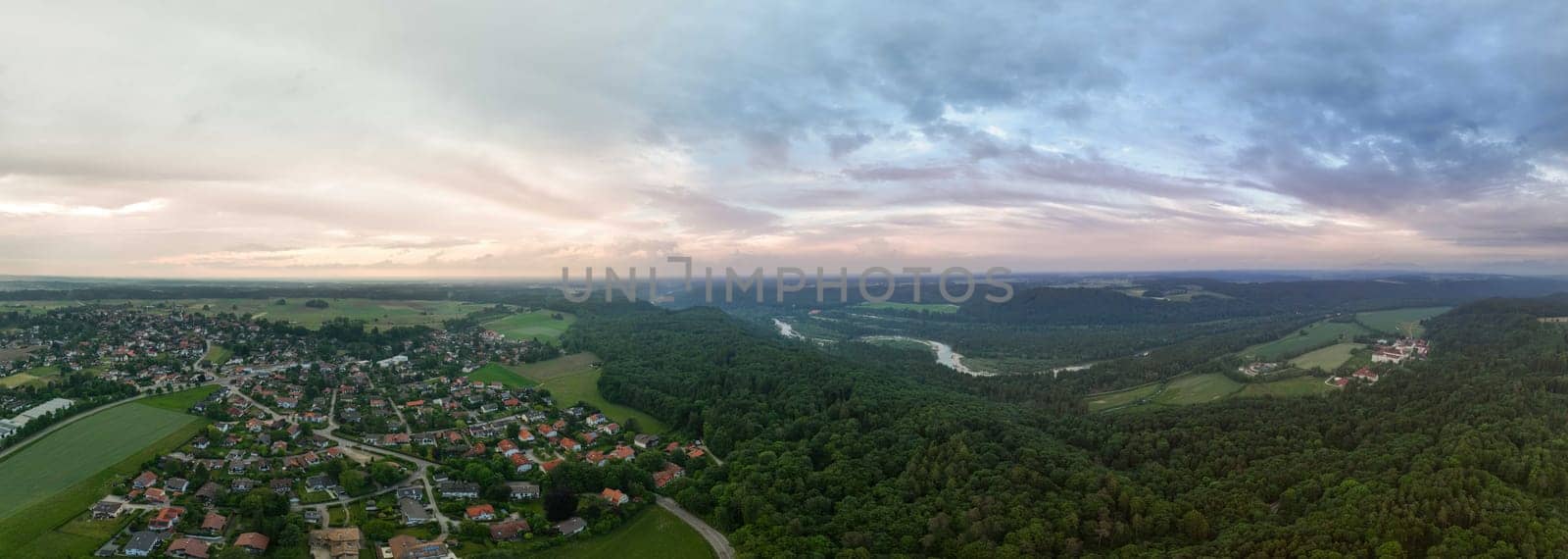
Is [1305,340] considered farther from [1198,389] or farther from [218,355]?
[218,355]

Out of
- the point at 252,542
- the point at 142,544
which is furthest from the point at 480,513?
the point at 142,544

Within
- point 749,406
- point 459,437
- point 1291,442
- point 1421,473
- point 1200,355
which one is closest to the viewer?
point 1421,473

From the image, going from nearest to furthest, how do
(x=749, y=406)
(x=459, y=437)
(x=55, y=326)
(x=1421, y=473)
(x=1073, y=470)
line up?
(x=1421, y=473)
(x=1073, y=470)
(x=459, y=437)
(x=749, y=406)
(x=55, y=326)

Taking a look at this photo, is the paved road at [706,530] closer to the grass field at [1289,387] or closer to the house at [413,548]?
the house at [413,548]

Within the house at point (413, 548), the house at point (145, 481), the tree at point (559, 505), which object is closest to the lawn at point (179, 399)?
the house at point (145, 481)

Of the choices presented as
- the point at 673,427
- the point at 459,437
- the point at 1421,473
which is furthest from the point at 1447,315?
the point at 459,437

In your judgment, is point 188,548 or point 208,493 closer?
point 188,548

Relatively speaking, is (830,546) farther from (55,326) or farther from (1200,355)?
(55,326)
